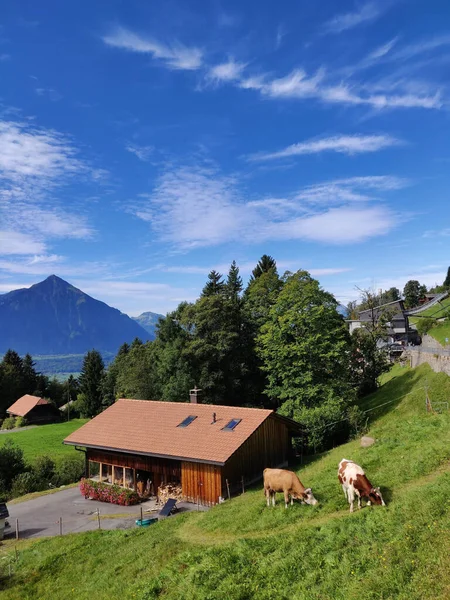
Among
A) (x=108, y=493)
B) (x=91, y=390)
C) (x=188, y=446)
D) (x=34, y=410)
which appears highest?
(x=188, y=446)

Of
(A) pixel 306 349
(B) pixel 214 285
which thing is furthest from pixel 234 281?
(A) pixel 306 349

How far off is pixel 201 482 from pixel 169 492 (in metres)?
2.66

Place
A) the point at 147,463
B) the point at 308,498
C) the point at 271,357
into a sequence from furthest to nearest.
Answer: the point at 271,357 → the point at 147,463 → the point at 308,498

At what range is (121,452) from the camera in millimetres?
25344

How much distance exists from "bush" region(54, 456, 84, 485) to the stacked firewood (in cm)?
1294

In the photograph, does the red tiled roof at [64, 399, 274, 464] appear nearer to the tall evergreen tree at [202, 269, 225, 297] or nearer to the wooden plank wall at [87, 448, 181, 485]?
the wooden plank wall at [87, 448, 181, 485]

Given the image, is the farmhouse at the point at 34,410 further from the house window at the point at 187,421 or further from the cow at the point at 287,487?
the cow at the point at 287,487

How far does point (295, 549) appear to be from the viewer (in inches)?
424

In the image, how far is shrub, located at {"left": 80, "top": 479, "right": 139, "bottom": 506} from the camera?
23.7 meters

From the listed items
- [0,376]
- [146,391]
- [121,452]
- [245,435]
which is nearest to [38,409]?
[0,376]

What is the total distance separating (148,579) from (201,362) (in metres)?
32.1

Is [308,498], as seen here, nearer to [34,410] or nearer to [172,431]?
[172,431]

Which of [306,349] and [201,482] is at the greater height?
[306,349]

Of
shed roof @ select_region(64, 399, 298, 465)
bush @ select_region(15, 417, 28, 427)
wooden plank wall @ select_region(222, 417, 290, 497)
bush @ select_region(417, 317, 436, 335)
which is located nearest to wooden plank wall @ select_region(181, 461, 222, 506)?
wooden plank wall @ select_region(222, 417, 290, 497)
